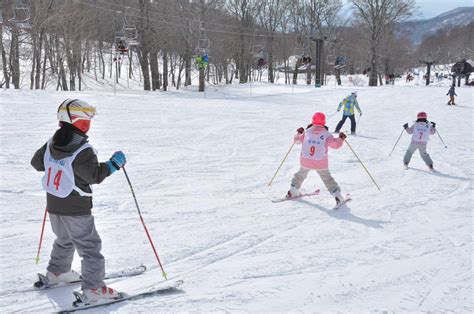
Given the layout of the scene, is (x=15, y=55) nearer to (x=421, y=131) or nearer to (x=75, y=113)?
(x=421, y=131)

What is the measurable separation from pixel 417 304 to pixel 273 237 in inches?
79.1

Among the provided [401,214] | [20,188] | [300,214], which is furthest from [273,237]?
[20,188]

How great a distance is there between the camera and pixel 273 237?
5.63 metres

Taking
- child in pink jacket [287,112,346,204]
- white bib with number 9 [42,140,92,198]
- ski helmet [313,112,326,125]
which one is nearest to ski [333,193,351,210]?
child in pink jacket [287,112,346,204]

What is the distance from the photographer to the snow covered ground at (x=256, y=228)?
13.3 ft

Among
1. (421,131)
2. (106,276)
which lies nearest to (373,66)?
(421,131)

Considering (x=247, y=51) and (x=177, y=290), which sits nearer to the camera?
(x=177, y=290)

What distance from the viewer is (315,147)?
684cm

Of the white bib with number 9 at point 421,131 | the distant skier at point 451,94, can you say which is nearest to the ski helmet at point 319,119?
the white bib with number 9 at point 421,131

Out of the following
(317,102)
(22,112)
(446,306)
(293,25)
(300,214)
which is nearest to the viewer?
(446,306)

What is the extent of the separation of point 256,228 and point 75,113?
316 centimetres

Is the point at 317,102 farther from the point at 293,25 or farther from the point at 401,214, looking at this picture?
the point at 293,25

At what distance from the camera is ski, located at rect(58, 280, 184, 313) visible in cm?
357

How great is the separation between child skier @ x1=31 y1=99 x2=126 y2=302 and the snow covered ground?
366 mm
